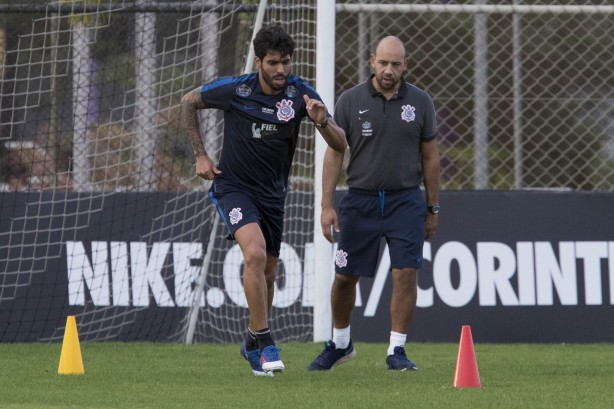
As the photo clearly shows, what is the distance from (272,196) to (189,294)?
2766mm

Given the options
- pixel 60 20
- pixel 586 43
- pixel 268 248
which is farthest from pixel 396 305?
pixel 586 43

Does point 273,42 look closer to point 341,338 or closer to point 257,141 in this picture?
point 257,141

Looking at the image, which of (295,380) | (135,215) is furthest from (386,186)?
(135,215)

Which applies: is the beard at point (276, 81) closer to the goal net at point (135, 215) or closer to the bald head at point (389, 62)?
the bald head at point (389, 62)

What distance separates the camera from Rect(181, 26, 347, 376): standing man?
7.04 metres

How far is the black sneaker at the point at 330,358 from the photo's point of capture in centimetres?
757

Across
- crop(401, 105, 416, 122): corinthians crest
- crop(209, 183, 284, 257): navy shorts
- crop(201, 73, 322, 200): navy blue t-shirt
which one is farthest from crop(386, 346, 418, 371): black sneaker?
crop(401, 105, 416, 122): corinthians crest

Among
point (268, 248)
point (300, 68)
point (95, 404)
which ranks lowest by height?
point (95, 404)

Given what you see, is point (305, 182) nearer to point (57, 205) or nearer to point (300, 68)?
point (300, 68)

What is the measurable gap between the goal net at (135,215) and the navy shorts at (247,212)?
238 centimetres

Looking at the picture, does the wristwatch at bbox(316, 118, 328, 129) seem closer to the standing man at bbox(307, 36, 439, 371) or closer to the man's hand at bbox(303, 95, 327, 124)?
the man's hand at bbox(303, 95, 327, 124)

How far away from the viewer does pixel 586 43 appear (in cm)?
1278

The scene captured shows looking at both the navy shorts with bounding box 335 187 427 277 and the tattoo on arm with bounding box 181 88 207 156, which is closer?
the tattoo on arm with bounding box 181 88 207 156

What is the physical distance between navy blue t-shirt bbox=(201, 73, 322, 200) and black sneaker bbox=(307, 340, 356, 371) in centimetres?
104
